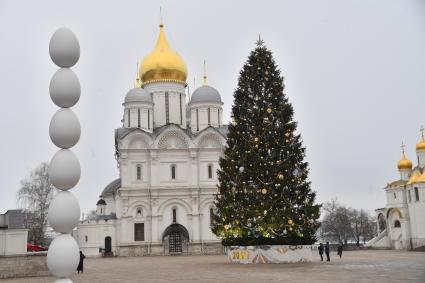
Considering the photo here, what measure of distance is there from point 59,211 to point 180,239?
37706 millimetres

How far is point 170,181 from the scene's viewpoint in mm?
47062

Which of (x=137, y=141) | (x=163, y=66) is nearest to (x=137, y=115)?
(x=137, y=141)

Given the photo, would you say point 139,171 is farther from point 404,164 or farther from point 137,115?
point 404,164

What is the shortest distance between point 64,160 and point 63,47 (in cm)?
201

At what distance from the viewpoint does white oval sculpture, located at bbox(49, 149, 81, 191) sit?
365 inches

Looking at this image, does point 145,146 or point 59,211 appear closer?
point 59,211

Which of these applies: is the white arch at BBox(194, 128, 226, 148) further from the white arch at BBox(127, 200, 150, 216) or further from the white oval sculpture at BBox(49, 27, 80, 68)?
the white oval sculpture at BBox(49, 27, 80, 68)

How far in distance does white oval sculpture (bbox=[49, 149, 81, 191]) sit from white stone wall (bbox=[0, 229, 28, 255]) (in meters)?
12.9

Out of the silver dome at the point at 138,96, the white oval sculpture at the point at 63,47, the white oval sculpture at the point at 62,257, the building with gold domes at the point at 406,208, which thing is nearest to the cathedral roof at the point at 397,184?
the building with gold domes at the point at 406,208

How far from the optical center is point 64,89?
31.5 ft

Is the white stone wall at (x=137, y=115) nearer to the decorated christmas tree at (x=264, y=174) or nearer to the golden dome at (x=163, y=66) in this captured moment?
the golden dome at (x=163, y=66)

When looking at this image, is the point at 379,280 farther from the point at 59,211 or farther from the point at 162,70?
the point at 162,70

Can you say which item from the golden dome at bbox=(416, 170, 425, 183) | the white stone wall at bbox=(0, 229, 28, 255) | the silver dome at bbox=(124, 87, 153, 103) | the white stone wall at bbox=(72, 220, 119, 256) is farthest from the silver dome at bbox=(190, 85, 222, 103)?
the white stone wall at bbox=(0, 229, 28, 255)

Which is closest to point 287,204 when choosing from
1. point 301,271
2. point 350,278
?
point 301,271
